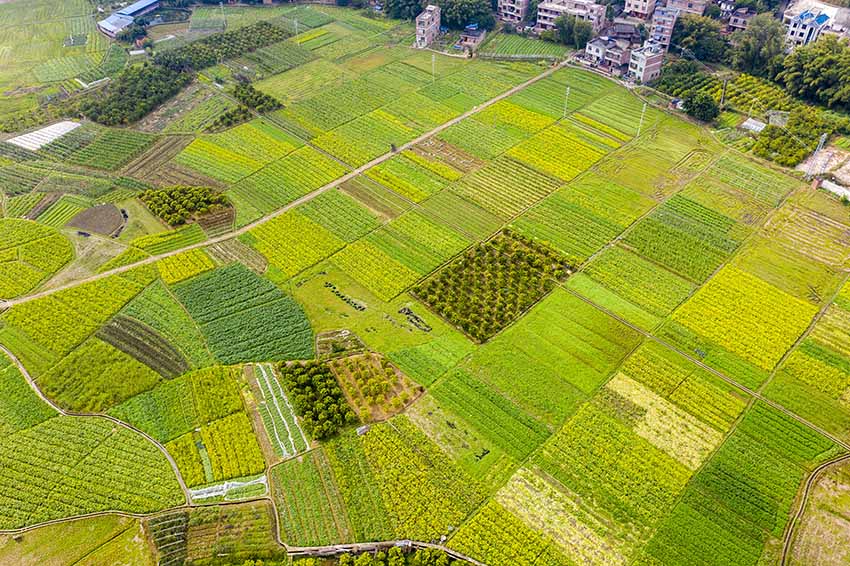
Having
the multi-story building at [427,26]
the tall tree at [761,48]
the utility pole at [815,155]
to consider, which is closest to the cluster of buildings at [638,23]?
the multi-story building at [427,26]

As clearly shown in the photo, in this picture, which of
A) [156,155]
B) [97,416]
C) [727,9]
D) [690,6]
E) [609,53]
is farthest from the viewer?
[727,9]

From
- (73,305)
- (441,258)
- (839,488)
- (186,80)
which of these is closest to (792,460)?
(839,488)

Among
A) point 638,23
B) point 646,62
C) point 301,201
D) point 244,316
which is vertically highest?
point 638,23

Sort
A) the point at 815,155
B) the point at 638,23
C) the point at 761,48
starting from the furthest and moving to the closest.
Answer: the point at 638,23
the point at 761,48
the point at 815,155

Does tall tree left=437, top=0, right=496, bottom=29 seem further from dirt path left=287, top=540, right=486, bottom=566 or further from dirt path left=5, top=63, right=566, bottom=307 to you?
dirt path left=287, top=540, right=486, bottom=566

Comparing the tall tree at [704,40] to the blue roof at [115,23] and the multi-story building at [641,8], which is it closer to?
the multi-story building at [641,8]

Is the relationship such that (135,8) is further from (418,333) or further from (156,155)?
(418,333)

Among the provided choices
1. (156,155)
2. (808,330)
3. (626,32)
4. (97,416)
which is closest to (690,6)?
(626,32)
